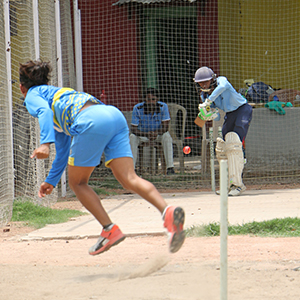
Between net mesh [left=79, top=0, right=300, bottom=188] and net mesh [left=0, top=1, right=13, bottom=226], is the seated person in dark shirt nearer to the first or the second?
net mesh [left=79, top=0, right=300, bottom=188]

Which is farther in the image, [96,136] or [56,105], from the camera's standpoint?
[56,105]

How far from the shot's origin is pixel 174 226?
3.69 metres

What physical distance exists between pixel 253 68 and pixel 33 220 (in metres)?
7.35

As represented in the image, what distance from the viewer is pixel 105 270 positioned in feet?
14.6

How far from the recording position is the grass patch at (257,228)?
559 centimetres

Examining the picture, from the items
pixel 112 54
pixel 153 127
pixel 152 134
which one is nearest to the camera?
pixel 152 134

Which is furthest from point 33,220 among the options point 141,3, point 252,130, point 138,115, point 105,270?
point 141,3

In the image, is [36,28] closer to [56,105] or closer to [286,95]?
[56,105]

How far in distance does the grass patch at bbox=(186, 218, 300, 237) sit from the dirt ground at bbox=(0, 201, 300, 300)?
197mm

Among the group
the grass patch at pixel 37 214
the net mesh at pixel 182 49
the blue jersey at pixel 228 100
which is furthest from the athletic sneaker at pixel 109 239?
the net mesh at pixel 182 49

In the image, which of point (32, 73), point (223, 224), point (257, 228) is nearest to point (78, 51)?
point (257, 228)

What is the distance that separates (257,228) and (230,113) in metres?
2.56

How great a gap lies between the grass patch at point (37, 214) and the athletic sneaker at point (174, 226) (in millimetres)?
3081

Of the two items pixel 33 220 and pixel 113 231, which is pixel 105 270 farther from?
pixel 33 220
